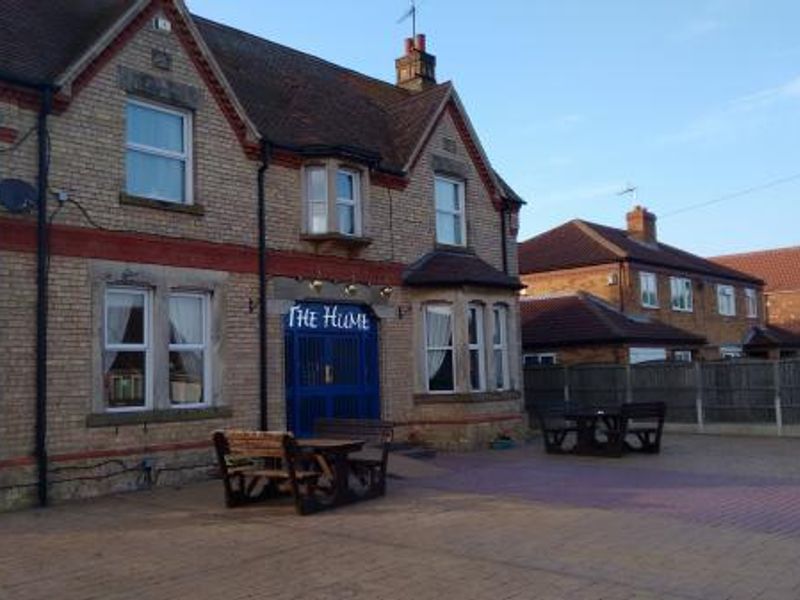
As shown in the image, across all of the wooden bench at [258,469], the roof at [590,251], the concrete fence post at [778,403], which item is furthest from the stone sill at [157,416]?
the roof at [590,251]

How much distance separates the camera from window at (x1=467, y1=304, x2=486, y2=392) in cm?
1900

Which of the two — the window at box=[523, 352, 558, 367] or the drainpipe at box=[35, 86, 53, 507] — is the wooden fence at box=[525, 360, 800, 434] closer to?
the window at box=[523, 352, 558, 367]

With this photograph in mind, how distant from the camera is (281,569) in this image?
7.96m

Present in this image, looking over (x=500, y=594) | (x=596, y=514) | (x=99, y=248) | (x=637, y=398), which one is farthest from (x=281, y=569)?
(x=637, y=398)

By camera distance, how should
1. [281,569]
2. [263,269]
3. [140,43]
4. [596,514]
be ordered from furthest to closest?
[263,269] → [140,43] → [596,514] → [281,569]

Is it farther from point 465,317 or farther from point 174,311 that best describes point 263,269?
point 465,317

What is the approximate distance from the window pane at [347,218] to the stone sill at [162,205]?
3202 millimetres

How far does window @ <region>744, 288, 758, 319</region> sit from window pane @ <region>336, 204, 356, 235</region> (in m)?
31.1

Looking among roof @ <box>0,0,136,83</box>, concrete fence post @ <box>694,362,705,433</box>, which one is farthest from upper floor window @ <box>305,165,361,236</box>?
concrete fence post @ <box>694,362,705,433</box>

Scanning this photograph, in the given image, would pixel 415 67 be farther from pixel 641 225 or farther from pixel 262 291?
pixel 641 225

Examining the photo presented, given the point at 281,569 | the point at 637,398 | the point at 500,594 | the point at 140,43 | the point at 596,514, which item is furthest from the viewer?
the point at 637,398

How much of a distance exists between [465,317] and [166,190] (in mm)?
7005

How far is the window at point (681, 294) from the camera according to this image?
121 feet

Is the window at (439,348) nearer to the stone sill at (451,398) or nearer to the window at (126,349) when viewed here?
the stone sill at (451,398)
